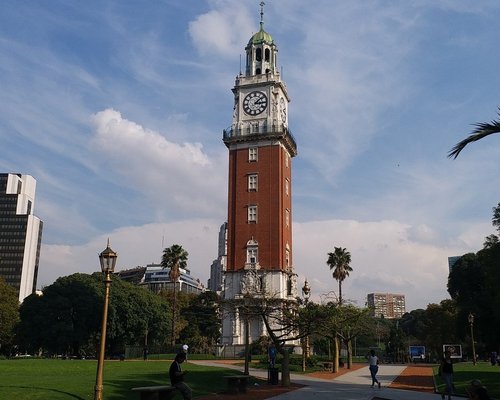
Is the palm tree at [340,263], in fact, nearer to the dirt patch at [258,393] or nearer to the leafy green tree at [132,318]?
the leafy green tree at [132,318]

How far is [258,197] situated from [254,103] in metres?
12.8

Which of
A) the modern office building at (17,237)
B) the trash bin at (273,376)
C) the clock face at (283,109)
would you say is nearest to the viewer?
the trash bin at (273,376)

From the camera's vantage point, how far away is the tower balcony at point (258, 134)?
68.0 meters

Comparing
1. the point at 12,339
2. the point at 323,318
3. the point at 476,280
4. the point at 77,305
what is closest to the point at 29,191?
the point at 12,339

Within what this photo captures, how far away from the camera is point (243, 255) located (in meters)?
66.3

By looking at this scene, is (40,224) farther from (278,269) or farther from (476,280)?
(476,280)

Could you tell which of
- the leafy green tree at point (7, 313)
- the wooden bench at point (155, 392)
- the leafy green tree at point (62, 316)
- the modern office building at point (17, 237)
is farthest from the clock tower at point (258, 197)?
the modern office building at point (17, 237)

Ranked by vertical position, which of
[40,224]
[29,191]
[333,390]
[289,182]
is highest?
[29,191]

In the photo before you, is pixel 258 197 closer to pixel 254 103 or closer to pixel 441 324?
pixel 254 103

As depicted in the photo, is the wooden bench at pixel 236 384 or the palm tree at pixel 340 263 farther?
the palm tree at pixel 340 263

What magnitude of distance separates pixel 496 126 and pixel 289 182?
2286 inches

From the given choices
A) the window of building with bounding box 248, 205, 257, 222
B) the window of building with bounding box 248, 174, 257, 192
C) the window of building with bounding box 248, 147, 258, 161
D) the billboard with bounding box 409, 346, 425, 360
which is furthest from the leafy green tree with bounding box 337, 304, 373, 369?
the billboard with bounding box 409, 346, 425, 360

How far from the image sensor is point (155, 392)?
1731 cm

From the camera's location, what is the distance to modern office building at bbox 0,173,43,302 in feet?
514
